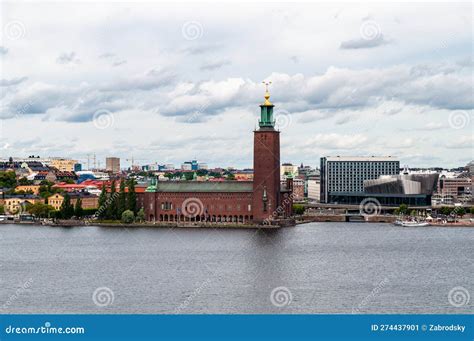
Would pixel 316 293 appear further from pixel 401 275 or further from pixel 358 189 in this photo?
pixel 358 189

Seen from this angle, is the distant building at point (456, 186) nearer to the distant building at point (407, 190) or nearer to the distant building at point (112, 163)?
the distant building at point (407, 190)

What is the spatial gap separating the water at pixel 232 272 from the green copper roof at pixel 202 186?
9.61 meters

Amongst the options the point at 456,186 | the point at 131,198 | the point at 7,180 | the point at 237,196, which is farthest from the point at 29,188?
the point at 456,186

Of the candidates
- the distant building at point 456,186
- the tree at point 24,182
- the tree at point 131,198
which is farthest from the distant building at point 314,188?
the tree at point 131,198

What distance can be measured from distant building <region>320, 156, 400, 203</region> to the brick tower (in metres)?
46.0

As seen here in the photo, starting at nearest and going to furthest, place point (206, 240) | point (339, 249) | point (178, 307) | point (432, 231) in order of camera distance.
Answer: point (178, 307) → point (339, 249) → point (206, 240) → point (432, 231)

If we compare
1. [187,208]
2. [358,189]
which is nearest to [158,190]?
[187,208]

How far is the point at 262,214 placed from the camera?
185 feet

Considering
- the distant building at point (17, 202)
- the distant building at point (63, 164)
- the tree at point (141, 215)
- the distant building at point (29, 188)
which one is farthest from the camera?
the distant building at point (63, 164)

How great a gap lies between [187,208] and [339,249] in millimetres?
20729

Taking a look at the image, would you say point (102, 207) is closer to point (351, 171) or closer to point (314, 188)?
point (351, 171)

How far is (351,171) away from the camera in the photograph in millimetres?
105875

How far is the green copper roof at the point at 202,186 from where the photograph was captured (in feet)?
191

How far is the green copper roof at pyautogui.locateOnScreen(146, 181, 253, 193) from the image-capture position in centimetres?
5816
